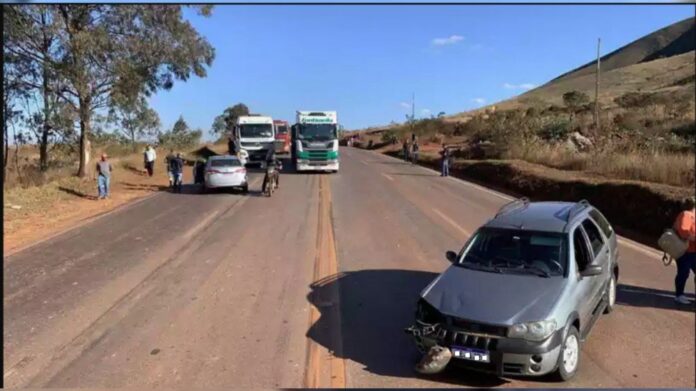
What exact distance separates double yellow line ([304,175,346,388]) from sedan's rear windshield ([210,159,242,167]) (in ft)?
36.2

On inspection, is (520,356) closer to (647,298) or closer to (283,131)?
(647,298)

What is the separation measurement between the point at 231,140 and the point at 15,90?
14843 mm

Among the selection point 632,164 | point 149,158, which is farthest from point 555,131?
point 149,158

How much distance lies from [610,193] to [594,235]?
10576 millimetres

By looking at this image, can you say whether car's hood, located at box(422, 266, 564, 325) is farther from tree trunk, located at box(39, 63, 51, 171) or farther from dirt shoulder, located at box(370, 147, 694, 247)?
tree trunk, located at box(39, 63, 51, 171)

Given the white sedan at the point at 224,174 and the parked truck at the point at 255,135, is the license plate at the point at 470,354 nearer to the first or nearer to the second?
the white sedan at the point at 224,174

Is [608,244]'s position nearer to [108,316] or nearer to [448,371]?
[448,371]

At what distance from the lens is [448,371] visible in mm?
5805

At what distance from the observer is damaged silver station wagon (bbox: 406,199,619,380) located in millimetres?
5355

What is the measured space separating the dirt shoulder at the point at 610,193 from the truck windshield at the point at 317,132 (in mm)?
8613

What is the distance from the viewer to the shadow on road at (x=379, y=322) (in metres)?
5.82

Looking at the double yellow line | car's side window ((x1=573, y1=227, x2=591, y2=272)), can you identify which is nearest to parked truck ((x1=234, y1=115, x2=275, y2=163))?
the double yellow line

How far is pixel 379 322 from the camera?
24.0ft

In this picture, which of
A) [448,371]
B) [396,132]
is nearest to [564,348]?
[448,371]
